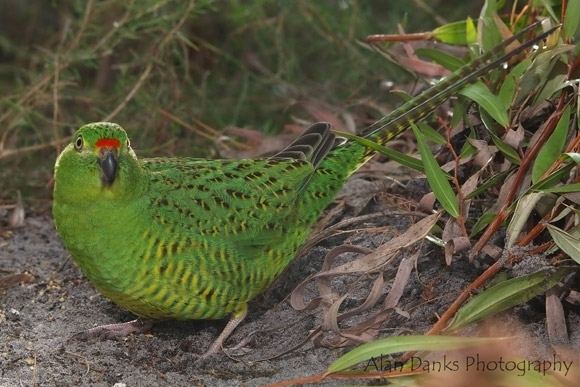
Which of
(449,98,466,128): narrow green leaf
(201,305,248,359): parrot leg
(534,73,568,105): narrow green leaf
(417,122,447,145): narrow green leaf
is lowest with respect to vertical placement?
(201,305,248,359): parrot leg

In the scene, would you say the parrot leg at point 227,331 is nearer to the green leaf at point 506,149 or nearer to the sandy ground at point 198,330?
the sandy ground at point 198,330

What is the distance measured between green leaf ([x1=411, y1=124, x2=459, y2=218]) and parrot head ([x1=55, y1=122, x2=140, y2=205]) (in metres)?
1.05

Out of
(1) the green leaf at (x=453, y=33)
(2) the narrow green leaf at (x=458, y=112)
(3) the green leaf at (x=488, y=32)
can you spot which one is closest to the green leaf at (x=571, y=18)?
(3) the green leaf at (x=488, y=32)

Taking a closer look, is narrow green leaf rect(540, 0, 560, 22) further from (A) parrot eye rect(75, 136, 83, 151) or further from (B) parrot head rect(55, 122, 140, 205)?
(A) parrot eye rect(75, 136, 83, 151)

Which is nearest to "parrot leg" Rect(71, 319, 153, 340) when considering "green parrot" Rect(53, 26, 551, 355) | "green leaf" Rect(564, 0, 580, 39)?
"green parrot" Rect(53, 26, 551, 355)

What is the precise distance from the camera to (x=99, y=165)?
3.39 m

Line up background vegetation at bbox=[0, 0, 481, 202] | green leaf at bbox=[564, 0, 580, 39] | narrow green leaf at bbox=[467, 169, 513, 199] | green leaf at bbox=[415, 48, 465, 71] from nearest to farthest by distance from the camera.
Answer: narrow green leaf at bbox=[467, 169, 513, 199], green leaf at bbox=[564, 0, 580, 39], green leaf at bbox=[415, 48, 465, 71], background vegetation at bbox=[0, 0, 481, 202]

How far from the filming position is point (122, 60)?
20.4 feet

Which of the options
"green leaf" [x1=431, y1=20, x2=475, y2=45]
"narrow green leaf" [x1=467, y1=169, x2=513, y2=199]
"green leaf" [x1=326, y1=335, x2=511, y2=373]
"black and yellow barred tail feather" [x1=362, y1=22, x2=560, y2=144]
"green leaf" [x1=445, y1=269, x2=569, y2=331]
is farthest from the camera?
"green leaf" [x1=431, y1=20, x2=475, y2=45]

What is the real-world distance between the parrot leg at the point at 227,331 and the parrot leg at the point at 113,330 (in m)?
0.33

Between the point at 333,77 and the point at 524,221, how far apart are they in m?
2.92

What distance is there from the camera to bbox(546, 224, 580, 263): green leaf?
3.11 meters

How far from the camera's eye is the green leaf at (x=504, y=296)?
3092 mm

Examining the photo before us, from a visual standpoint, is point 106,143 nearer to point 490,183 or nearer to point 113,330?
point 113,330
